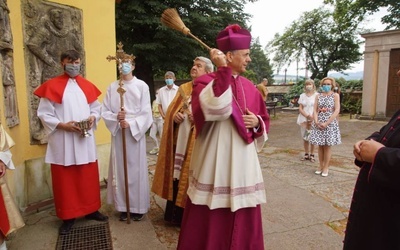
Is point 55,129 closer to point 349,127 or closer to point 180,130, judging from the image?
point 180,130

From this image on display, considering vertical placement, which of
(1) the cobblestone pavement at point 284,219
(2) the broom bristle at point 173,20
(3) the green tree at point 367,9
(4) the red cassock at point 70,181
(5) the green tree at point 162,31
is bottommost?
(1) the cobblestone pavement at point 284,219

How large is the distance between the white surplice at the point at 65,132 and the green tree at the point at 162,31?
304 inches

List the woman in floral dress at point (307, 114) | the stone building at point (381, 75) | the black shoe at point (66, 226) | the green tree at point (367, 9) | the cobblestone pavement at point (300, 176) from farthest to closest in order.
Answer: the green tree at point (367, 9), the stone building at point (381, 75), the woman in floral dress at point (307, 114), the cobblestone pavement at point (300, 176), the black shoe at point (66, 226)

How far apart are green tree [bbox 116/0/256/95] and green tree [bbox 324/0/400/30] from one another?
42.0ft

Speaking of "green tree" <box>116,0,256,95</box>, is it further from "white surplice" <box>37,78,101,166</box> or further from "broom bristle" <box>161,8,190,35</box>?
"broom bristle" <box>161,8,190,35</box>

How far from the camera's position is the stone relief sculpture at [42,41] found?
4078 millimetres

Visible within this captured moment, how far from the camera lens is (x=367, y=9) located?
20.4 metres

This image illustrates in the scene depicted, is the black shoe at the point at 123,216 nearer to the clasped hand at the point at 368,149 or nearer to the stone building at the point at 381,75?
the clasped hand at the point at 368,149

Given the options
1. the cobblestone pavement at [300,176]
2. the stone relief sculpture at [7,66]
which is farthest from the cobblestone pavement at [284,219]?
the stone relief sculpture at [7,66]

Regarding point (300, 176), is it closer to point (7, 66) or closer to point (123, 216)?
point (123, 216)

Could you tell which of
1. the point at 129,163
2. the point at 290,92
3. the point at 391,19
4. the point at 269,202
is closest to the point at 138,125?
the point at 129,163

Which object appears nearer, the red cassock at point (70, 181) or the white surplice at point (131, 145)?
the red cassock at point (70, 181)

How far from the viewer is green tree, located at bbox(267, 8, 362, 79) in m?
26.9

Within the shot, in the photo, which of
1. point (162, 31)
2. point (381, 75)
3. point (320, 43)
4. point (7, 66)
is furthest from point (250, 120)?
point (320, 43)
